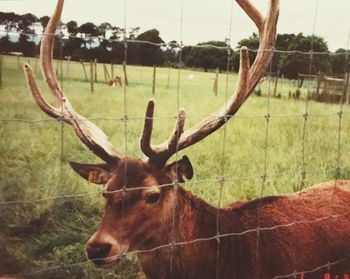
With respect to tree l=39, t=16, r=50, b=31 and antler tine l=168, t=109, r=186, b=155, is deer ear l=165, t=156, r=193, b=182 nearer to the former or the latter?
antler tine l=168, t=109, r=186, b=155

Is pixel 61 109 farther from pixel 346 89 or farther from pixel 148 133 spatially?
pixel 346 89

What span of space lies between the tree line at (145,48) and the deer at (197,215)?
57 millimetres

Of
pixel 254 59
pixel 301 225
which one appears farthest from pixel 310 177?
pixel 254 59

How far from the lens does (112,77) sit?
2.30 m

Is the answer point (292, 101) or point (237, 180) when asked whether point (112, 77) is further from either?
point (292, 101)

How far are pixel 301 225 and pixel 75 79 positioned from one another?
1276mm

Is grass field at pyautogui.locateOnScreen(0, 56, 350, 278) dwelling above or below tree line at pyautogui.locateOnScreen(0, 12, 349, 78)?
below

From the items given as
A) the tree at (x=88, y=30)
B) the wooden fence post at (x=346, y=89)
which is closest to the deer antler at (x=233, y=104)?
the tree at (x=88, y=30)

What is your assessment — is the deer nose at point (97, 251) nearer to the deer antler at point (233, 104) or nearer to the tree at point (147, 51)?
the deer antler at point (233, 104)

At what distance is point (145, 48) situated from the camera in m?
2.35

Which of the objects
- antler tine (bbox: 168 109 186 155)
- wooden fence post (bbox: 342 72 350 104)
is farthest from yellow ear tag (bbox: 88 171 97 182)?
wooden fence post (bbox: 342 72 350 104)

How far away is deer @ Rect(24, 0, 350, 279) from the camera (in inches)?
92.6

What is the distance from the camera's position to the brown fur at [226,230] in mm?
2400

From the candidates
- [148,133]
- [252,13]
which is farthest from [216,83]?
[148,133]
